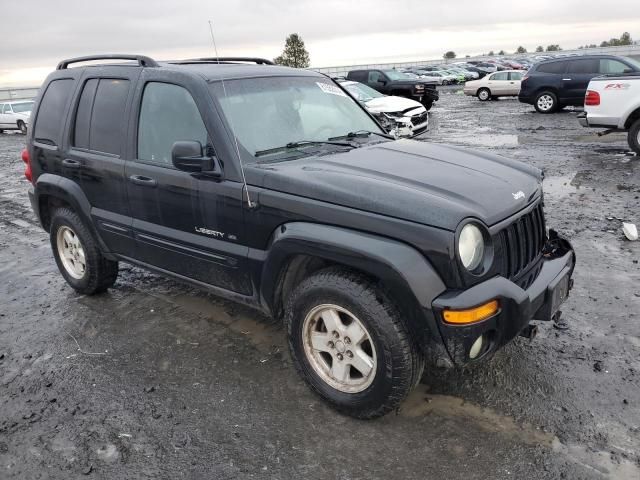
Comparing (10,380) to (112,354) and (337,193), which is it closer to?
(112,354)

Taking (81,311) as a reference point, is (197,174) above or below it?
above

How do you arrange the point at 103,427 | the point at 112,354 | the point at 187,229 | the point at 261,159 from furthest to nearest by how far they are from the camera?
the point at 112,354 < the point at 187,229 < the point at 261,159 < the point at 103,427

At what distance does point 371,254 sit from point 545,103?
18262 mm

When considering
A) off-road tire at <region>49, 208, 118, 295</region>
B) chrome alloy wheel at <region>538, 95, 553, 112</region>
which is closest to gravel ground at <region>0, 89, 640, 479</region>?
off-road tire at <region>49, 208, 118, 295</region>

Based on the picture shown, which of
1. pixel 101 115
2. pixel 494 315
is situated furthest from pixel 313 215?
pixel 101 115

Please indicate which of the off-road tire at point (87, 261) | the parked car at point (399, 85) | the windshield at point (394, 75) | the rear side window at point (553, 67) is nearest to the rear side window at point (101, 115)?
the off-road tire at point (87, 261)

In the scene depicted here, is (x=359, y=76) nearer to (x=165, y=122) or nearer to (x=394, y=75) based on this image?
(x=394, y=75)

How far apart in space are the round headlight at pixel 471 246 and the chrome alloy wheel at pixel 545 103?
17700 millimetres

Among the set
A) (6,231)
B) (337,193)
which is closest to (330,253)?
(337,193)

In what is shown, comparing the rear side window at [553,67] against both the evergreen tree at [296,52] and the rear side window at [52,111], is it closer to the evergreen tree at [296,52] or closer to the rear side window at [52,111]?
the rear side window at [52,111]

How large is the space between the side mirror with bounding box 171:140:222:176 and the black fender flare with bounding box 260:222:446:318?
2.07 feet

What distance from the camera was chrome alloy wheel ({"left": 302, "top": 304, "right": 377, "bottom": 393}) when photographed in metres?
2.96

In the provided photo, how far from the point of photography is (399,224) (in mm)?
2705

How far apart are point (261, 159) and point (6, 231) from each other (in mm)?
5821
